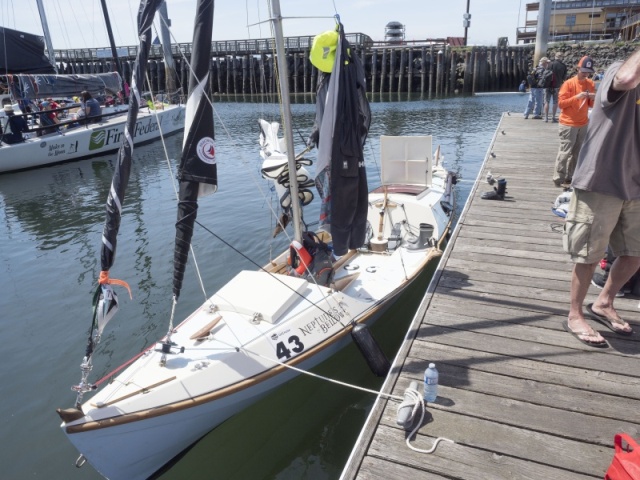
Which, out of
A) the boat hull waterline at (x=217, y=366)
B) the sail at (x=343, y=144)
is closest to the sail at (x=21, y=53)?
the sail at (x=343, y=144)

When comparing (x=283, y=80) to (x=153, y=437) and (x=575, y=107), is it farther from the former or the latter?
(x=575, y=107)

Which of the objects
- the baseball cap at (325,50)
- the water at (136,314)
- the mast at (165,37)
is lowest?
the water at (136,314)

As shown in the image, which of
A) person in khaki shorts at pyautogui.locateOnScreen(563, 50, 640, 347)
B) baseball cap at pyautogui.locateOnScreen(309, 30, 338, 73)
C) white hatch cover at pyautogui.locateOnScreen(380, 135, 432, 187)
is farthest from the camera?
white hatch cover at pyautogui.locateOnScreen(380, 135, 432, 187)

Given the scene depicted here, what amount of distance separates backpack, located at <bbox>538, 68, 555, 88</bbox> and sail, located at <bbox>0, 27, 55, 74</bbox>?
70.1ft

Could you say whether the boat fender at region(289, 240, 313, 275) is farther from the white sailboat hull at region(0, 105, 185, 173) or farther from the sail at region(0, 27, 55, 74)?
the sail at region(0, 27, 55, 74)

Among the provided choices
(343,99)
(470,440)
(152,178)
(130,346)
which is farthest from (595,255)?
(152,178)

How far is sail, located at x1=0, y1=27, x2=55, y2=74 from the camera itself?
65.7ft

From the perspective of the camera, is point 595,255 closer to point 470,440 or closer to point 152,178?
point 470,440

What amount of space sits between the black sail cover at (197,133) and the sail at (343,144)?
1379mm

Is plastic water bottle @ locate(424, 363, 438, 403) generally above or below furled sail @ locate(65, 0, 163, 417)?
below

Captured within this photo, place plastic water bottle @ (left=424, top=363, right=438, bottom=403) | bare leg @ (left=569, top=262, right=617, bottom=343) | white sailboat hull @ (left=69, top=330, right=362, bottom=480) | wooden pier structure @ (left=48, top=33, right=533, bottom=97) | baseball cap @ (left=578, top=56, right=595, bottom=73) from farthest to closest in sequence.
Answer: wooden pier structure @ (left=48, top=33, right=533, bottom=97) → baseball cap @ (left=578, top=56, right=595, bottom=73) → white sailboat hull @ (left=69, top=330, right=362, bottom=480) → bare leg @ (left=569, top=262, right=617, bottom=343) → plastic water bottle @ (left=424, top=363, right=438, bottom=403)

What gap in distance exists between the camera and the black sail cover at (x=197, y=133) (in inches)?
149

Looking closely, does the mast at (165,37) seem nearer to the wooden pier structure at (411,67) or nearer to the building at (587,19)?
the wooden pier structure at (411,67)

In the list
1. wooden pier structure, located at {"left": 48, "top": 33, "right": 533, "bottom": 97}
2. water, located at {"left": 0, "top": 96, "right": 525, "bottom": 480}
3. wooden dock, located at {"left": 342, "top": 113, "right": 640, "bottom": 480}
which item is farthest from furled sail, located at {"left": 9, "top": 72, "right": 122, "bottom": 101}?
wooden dock, located at {"left": 342, "top": 113, "right": 640, "bottom": 480}
